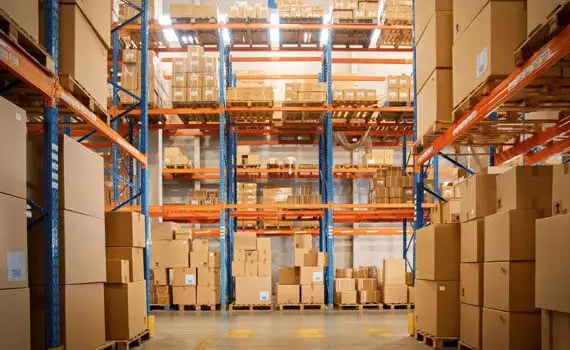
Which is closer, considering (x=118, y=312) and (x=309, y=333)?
(x=118, y=312)

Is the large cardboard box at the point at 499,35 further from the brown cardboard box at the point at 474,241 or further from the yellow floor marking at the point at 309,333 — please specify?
the yellow floor marking at the point at 309,333

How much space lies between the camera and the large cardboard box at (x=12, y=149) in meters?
4.29

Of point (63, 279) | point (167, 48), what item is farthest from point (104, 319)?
point (167, 48)

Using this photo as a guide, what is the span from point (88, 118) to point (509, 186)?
14.0ft

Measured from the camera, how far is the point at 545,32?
14.1 feet

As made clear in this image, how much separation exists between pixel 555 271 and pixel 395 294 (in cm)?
916

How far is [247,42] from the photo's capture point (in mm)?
15133

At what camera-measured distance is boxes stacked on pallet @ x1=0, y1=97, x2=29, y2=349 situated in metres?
4.19

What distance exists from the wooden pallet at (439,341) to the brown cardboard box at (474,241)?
1044 millimetres

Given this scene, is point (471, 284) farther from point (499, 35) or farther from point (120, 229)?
point (120, 229)

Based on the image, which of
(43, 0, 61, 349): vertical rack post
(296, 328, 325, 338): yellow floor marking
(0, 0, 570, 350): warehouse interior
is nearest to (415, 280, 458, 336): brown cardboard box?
(0, 0, 570, 350): warehouse interior

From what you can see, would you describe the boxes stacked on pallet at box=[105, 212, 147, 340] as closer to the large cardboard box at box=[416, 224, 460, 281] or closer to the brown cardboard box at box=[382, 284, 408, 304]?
the large cardboard box at box=[416, 224, 460, 281]

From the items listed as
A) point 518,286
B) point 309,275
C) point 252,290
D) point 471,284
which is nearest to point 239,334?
point 471,284

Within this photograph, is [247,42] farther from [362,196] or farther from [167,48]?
[362,196]
